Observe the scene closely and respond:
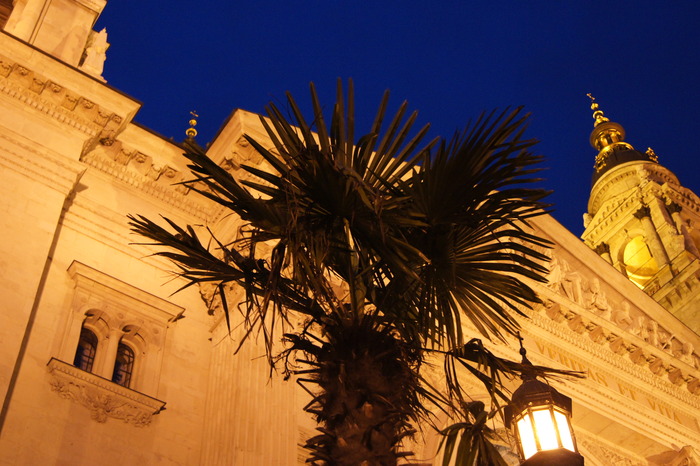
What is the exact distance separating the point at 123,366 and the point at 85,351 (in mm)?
598

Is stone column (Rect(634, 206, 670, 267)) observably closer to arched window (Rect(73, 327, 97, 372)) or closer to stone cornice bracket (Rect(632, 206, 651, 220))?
stone cornice bracket (Rect(632, 206, 651, 220))

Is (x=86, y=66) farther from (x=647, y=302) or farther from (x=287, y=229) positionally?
(x=647, y=302)

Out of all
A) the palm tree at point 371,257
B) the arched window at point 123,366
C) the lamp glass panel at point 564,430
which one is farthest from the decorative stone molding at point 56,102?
the lamp glass panel at point 564,430

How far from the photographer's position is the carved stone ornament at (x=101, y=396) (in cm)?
1169

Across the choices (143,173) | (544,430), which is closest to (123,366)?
(143,173)

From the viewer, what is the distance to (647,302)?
24.8 meters

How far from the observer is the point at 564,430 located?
321 inches

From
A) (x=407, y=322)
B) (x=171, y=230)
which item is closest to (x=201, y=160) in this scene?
(x=407, y=322)

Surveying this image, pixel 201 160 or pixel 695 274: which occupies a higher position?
pixel 695 274

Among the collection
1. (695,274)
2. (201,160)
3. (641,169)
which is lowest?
(201,160)

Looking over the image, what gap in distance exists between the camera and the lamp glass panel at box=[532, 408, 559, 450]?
26.3 ft

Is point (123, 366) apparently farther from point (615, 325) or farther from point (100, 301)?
point (615, 325)

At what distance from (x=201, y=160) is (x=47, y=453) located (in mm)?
5010

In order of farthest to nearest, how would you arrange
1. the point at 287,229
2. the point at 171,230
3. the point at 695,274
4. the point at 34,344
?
the point at 695,274, the point at 171,230, the point at 34,344, the point at 287,229
